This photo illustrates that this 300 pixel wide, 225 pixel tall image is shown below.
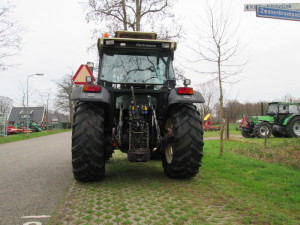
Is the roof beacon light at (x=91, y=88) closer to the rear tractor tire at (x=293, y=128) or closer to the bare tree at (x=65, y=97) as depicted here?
the rear tractor tire at (x=293, y=128)

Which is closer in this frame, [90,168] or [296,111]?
[90,168]

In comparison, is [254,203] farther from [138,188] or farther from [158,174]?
[158,174]

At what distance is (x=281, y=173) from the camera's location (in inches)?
237

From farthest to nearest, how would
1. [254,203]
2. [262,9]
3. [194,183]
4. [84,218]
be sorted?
[194,183]
[262,9]
[254,203]
[84,218]

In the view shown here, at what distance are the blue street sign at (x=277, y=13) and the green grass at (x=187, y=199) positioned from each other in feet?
8.89

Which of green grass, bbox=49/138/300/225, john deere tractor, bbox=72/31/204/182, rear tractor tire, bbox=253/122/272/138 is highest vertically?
john deere tractor, bbox=72/31/204/182

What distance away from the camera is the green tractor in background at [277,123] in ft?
59.7

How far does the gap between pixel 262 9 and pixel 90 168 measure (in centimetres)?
380

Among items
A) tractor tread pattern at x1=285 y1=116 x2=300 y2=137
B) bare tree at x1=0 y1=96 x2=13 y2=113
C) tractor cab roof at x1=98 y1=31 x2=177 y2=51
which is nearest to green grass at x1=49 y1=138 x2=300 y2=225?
tractor cab roof at x1=98 y1=31 x2=177 y2=51

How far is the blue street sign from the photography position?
15.0 ft

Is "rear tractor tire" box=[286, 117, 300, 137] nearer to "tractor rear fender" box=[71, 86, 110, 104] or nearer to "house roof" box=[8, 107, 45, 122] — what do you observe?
"tractor rear fender" box=[71, 86, 110, 104]

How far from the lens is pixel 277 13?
461cm

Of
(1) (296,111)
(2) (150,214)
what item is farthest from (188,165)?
(1) (296,111)

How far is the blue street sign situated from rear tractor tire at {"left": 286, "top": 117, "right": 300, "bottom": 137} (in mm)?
15062
